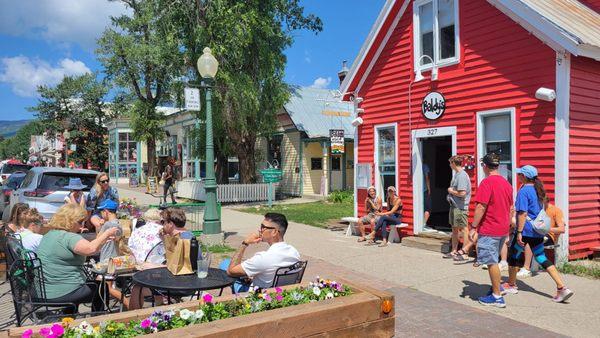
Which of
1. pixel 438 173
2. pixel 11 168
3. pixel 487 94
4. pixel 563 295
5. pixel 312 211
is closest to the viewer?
pixel 563 295

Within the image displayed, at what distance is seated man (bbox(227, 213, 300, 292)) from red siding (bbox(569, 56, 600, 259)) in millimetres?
5717

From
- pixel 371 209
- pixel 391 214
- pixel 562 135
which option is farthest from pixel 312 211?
pixel 562 135

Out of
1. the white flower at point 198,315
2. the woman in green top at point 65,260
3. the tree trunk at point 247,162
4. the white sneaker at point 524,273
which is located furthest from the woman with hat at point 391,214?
the tree trunk at point 247,162

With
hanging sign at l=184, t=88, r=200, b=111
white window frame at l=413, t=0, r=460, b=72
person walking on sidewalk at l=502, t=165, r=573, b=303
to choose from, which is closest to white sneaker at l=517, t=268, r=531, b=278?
person walking on sidewalk at l=502, t=165, r=573, b=303

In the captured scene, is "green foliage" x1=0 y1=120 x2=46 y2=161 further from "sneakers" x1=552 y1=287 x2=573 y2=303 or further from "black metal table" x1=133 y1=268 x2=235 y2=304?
"sneakers" x1=552 y1=287 x2=573 y2=303

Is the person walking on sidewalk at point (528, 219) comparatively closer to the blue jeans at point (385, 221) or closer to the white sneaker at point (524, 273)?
the white sneaker at point (524, 273)

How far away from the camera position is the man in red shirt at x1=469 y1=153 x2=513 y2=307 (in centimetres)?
564

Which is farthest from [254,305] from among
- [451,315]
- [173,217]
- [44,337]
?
[451,315]

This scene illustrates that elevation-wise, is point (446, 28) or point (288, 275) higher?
point (446, 28)

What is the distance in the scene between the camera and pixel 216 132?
20078 mm

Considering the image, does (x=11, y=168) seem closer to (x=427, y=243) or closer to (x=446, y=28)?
(x=427, y=243)

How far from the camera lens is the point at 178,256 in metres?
4.21

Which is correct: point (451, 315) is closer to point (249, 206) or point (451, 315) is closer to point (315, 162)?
point (249, 206)

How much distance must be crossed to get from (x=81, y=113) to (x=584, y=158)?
139 ft
